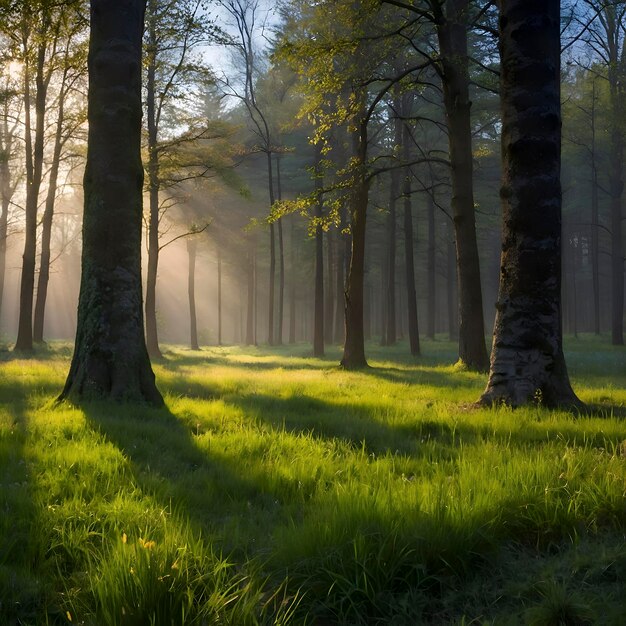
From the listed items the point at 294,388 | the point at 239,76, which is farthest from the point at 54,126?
the point at 294,388

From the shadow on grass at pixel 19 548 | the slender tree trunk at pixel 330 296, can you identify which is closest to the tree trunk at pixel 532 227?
the shadow on grass at pixel 19 548

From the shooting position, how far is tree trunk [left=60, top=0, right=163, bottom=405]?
22.2 ft

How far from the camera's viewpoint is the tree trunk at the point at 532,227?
6.23m

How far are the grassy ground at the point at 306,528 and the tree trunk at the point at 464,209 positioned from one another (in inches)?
315

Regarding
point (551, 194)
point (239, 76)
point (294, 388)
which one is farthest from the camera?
point (239, 76)

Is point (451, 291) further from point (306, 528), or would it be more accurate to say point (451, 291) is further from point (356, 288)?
point (306, 528)

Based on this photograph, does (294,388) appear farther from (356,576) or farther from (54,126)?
(54,126)

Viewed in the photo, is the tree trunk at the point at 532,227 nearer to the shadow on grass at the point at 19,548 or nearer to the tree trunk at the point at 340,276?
the shadow on grass at the point at 19,548

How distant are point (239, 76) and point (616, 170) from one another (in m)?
19.2

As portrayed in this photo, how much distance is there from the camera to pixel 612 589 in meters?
2.06

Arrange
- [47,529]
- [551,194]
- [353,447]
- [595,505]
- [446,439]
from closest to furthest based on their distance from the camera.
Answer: [47,529], [595,505], [353,447], [446,439], [551,194]

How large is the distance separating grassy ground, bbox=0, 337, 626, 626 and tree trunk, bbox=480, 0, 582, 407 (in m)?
1.29

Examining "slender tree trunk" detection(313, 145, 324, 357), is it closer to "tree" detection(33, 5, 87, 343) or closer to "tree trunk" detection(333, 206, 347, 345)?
"tree trunk" detection(333, 206, 347, 345)

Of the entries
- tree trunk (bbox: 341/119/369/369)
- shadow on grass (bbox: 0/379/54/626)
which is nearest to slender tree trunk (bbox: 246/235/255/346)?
tree trunk (bbox: 341/119/369/369)
